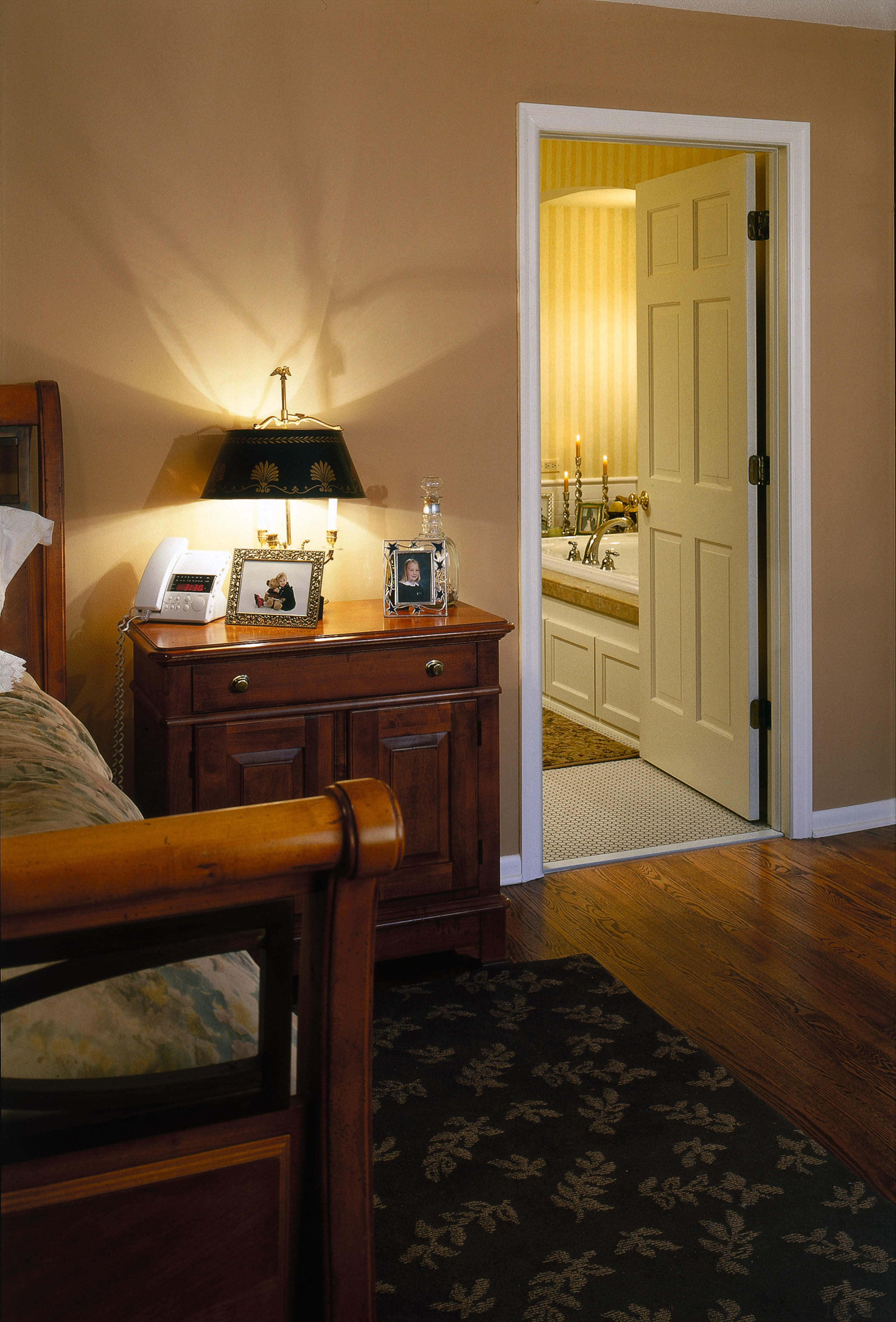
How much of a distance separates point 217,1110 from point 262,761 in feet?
5.23

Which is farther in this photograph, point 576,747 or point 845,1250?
point 576,747

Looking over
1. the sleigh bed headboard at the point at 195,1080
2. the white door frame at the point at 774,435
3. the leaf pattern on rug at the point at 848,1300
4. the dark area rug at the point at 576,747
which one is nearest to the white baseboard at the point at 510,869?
the white door frame at the point at 774,435

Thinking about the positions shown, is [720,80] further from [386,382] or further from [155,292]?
[155,292]

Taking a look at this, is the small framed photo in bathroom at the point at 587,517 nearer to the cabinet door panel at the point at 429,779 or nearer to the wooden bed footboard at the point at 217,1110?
the cabinet door panel at the point at 429,779

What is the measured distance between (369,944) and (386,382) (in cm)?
233

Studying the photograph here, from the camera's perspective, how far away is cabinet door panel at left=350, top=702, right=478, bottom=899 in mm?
2629

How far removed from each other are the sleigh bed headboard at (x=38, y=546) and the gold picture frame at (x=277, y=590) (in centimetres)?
43

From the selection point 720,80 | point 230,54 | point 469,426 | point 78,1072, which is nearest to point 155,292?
point 230,54

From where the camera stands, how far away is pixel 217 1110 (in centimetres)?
98

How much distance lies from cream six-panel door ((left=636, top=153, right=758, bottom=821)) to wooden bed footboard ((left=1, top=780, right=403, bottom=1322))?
9.69 feet

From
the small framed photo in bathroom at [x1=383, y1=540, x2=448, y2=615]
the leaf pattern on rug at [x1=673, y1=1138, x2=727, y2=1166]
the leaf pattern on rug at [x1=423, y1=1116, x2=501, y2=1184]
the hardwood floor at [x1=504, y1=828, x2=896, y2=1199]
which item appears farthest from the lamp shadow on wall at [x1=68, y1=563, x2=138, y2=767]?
the leaf pattern on rug at [x1=673, y1=1138, x2=727, y2=1166]

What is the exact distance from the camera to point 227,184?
9.31 ft

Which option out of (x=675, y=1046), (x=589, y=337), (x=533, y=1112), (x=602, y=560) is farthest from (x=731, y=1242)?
(x=589, y=337)

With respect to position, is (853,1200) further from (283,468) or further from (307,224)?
(307,224)
